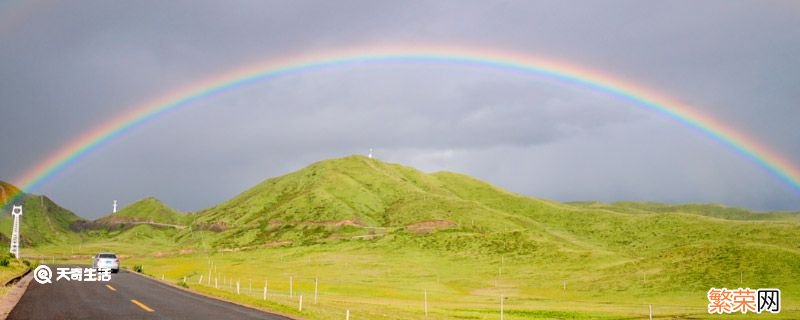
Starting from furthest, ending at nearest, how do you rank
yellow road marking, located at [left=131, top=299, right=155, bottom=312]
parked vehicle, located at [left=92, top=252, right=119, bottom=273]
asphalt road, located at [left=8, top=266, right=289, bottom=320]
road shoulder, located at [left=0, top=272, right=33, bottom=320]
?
1. parked vehicle, located at [left=92, top=252, right=119, bottom=273]
2. yellow road marking, located at [left=131, top=299, right=155, bottom=312]
3. asphalt road, located at [left=8, top=266, right=289, bottom=320]
4. road shoulder, located at [left=0, top=272, right=33, bottom=320]

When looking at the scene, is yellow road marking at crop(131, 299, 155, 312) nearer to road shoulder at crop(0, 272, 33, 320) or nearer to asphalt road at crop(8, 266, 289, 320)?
asphalt road at crop(8, 266, 289, 320)

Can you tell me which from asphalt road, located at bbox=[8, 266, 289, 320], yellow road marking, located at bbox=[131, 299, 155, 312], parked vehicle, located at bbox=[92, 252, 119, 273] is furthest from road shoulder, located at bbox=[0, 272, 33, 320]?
parked vehicle, located at bbox=[92, 252, 119, 273]

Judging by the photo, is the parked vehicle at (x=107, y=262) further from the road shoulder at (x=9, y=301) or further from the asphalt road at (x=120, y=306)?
the road shoulder at (x=9, y=301)

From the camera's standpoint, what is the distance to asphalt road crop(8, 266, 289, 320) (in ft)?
93.6

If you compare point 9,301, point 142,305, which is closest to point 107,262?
point 9,301

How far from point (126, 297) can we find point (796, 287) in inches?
3936

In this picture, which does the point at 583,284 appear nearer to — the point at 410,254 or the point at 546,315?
the point at 546,315

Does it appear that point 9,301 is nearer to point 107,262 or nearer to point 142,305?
point 142,305

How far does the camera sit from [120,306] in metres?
32.8

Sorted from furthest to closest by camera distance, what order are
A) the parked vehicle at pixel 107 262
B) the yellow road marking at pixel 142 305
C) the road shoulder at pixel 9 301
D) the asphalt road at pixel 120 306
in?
the parked vehicle at pixel 107 262
the yellow road marking at pixel 142 305
the asphalt road at pixel 120 306
the road shoulder at pixel 9 301

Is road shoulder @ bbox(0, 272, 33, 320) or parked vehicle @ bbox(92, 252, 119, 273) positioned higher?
road shoulder @ bbox(0, 272, 33, 320)

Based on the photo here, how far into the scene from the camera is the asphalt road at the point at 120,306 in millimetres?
28516

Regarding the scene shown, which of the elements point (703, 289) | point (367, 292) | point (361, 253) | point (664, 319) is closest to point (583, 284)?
point (703, 289)

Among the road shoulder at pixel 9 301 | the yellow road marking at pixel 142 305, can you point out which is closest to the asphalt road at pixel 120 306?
the yellow road marking at pixel 142 305
